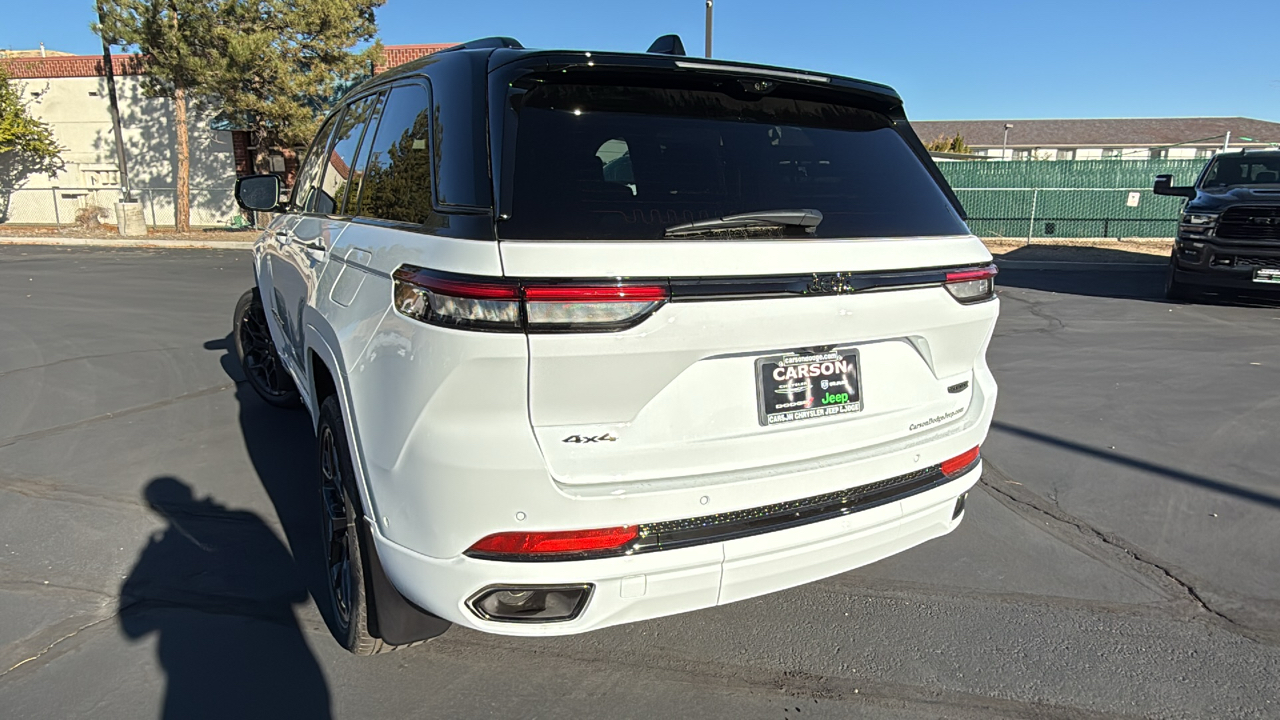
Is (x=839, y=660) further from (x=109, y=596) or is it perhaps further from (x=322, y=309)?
(x=109, y=596)

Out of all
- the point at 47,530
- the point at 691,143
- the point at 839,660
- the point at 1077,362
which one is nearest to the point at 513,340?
the point at 691,143

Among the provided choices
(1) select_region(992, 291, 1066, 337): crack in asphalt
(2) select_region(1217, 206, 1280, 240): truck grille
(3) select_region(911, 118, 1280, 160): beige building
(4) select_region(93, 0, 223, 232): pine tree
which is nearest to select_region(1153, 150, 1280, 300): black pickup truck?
(2) select_region(1217, 206, 1280, 240): truck grille

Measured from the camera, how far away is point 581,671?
2.65 meters

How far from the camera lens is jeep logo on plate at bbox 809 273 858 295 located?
2.17m

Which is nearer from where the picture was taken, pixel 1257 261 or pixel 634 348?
pixel 634 348

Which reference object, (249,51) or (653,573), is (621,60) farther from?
(249,51)

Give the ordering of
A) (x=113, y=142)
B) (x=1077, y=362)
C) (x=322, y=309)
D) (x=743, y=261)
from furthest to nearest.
Result: (x=113, y=142), (x=1077, y=362), (x=322, y=309), (x=743, y=261)

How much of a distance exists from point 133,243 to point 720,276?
22.8 m

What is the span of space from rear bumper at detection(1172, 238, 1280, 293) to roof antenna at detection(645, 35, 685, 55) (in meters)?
9.36

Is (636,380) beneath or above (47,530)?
above

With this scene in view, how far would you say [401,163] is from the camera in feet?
8.63

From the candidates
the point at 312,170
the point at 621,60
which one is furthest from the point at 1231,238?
the point at 312,170

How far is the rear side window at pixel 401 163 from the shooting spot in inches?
93.0

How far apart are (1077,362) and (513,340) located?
21.6 feet
